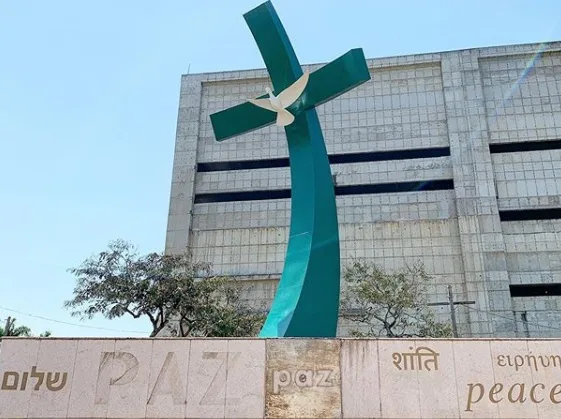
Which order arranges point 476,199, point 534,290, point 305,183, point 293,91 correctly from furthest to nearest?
point 476,199, point 534,290, point 293,91, point 305,183

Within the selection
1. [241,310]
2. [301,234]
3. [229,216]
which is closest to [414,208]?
[229,216]

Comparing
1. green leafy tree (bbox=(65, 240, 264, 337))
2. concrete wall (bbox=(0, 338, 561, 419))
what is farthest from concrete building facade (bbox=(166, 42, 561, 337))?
concrete wall (bbox=(0, 338, 561, 419))

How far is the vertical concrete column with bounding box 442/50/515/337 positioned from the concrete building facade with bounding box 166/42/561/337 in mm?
64

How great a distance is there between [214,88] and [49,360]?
29632 mm

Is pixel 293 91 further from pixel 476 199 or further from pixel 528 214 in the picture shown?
pixel 528 214

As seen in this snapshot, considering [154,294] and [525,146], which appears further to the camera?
[525,146]

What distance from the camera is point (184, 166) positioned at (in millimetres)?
33500

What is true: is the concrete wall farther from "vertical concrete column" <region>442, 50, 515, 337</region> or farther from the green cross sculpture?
"vertical concrete column" <region>442, 50, 515, 337</region>

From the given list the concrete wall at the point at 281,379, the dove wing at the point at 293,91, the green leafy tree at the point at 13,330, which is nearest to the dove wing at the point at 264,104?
the dove wing at the point at 293,91

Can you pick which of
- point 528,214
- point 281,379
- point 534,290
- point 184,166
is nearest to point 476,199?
point 528,214

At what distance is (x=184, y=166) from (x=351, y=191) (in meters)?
10.9

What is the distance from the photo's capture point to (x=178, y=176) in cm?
3322

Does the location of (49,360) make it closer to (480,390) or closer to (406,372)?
(406,372)

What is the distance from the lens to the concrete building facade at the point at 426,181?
2816 cm
